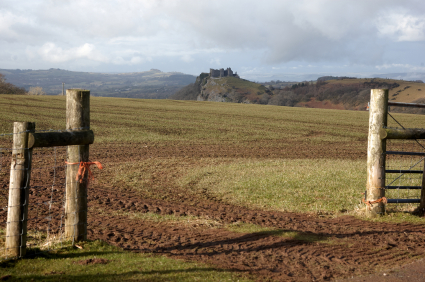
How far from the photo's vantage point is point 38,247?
532 centimetres

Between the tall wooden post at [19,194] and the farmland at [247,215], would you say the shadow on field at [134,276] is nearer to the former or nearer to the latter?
the farmland at [247,215]

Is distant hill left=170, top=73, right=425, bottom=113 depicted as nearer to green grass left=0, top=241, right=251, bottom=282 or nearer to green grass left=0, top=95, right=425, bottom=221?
green grass left=0, top=95, right=425, bottom=221

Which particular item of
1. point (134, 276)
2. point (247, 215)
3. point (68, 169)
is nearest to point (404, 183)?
point (247, 215)

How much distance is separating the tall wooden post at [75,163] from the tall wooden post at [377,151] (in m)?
5.88

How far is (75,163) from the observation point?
5.50m

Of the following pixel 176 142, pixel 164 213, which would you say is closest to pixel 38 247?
pixel 164 213

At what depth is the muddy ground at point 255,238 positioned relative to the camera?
5277mm

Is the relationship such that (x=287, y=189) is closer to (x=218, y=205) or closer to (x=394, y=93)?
(x=218, y=205)

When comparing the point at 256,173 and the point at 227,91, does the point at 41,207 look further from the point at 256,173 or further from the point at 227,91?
the point at 227,91

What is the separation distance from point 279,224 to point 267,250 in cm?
166

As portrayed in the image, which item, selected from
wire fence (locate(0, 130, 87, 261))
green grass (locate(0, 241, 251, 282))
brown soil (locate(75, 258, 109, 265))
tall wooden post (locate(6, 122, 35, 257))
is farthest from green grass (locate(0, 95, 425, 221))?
tall wooden post (locate(6, 122, 35, 257))

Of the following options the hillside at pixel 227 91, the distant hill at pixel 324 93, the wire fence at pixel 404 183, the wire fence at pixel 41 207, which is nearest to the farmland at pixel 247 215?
the wire fence at pixel 404 183

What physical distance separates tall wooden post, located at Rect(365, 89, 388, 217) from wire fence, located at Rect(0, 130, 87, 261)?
6090 mm

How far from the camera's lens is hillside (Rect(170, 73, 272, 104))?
13500cm
